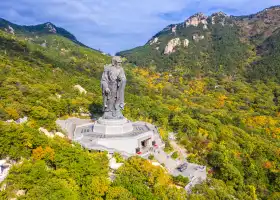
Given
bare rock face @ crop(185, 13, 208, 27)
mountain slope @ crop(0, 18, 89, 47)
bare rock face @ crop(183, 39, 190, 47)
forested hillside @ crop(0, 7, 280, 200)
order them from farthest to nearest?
1. bare rock face @ crop(185, 13, 208, 27)
2. mountain slope @ crop(0, 18, 89, 47)
3. bare rock face @ crop(183, 39, 190, 47)
4. forested hillside @ crop(0, 7, 280, 200)

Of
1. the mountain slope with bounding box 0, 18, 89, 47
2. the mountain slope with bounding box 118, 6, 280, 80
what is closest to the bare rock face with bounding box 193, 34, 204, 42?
the mountain slope with bounding box 118, 6, 280, 80

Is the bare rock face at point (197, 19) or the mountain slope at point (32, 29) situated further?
the bare rock face at point (197, 19)

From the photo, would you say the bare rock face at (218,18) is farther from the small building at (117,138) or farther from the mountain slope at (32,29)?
the small building at (117,138)

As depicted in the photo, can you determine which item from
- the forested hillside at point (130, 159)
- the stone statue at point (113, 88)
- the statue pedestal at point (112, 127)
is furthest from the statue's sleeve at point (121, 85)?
the forested hillside at point (130, 159)

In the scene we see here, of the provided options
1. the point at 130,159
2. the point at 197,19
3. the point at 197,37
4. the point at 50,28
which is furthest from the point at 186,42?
the point at 130,159

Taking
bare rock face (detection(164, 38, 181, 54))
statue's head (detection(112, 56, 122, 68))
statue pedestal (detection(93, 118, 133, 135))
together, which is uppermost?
bare rock face (detection(164, 38, 181, 54))

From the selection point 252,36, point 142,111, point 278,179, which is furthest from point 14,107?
point 252,36

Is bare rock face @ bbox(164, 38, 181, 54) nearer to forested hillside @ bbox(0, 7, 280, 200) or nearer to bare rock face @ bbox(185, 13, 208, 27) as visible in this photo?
bare rock face @ bbox(185, 13, 208, 27)
